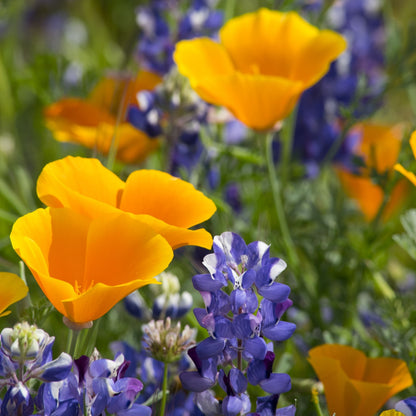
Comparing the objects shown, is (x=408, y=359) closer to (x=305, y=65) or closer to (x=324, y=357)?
(x=324, y=357)

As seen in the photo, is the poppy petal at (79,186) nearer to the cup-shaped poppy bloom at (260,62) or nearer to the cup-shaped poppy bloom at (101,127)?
the cup-shaped poppy bloom at (260,62)

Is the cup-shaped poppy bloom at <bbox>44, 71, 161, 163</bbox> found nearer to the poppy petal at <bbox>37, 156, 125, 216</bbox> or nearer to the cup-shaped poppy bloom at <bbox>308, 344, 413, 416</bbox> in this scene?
the poppy petal at <bbox>37, 156, 125, 216</bbox>

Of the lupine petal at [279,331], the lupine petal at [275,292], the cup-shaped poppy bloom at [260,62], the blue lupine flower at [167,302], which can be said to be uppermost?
the cup-shaped poppy bloom at [260,62]

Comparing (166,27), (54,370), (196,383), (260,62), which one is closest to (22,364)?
(54,370)

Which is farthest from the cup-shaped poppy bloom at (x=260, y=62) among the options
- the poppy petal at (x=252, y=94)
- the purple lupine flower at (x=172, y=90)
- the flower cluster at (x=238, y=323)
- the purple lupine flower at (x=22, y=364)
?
the purple lupine flower at (x=22, y=364)

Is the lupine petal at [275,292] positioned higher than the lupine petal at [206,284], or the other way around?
the lupine petal at [206,284]

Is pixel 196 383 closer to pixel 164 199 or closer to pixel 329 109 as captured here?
pixel 164 199

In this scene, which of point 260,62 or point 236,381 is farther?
point 260,62
